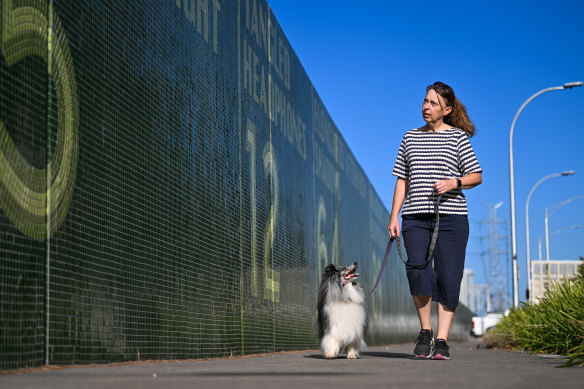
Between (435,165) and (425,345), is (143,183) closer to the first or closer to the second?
(435,165)

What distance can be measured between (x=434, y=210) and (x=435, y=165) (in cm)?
40

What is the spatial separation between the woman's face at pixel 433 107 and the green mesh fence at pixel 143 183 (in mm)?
2077

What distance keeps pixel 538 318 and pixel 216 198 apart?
449 cm

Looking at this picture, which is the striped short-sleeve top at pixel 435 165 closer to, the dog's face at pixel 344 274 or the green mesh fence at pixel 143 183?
the dog's face at pixel 344 274

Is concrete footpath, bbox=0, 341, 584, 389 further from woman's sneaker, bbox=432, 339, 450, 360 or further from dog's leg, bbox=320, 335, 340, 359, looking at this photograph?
dog's leg, bbox=320, 335, 340, 359

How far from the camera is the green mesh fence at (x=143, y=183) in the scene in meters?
4.52

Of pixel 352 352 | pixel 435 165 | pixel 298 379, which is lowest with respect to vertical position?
pixel 352 352

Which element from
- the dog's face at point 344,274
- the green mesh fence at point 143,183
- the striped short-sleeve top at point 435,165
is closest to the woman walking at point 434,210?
the striped short-sleeve top at point 435,165

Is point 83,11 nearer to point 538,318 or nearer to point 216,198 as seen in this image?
point 216,198

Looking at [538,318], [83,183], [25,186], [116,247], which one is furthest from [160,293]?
[538,318]

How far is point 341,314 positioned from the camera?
25.8 ft

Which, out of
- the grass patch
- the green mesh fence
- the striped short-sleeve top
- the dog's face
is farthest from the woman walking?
the green mesh fence

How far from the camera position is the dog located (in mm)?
7797

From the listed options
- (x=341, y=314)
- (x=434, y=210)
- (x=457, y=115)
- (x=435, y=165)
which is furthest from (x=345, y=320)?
(x=457, y=115)
